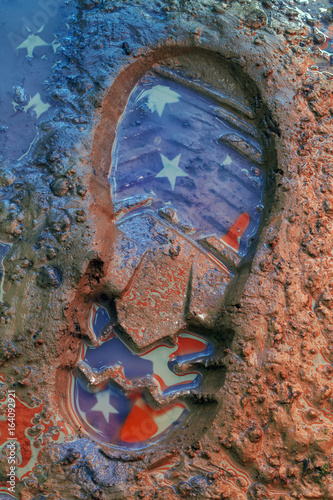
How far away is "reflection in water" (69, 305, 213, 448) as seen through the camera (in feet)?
9.00

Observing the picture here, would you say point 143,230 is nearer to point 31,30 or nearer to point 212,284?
point 212,284

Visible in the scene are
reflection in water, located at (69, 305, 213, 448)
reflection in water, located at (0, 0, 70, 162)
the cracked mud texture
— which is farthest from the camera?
reflection in water, located at (0, 0, 70, 162)

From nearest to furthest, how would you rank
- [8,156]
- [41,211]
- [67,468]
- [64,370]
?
[67,468] → [64,370] → [41,211] → [8,156]

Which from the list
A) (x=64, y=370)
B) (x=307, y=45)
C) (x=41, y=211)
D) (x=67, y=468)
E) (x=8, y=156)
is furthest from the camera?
(x=307, y=45)

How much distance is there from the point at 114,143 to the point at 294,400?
2104 millimetres

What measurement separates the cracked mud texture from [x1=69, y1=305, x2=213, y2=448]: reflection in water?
11cm

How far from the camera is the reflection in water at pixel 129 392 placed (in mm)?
2742

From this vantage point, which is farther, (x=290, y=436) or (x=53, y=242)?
(x=53, y=242)

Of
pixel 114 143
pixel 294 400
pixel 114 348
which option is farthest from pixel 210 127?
pixel 294 400

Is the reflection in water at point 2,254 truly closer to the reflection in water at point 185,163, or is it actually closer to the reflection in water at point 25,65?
the reflection in water at point 25,65

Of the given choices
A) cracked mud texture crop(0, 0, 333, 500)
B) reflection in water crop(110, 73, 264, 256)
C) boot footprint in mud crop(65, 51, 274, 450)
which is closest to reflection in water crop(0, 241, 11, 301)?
cracked mud texture crop(0, 0, 333, 500)

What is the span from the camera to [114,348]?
291 centimetres

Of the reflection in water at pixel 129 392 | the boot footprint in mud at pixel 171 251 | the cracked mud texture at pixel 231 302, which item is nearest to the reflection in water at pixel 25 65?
the cracked mud texture at pixel 231 302

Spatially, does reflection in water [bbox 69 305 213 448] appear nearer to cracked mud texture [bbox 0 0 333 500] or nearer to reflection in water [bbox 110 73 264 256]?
cracked mud texture [bbox 0 0 333 500]
